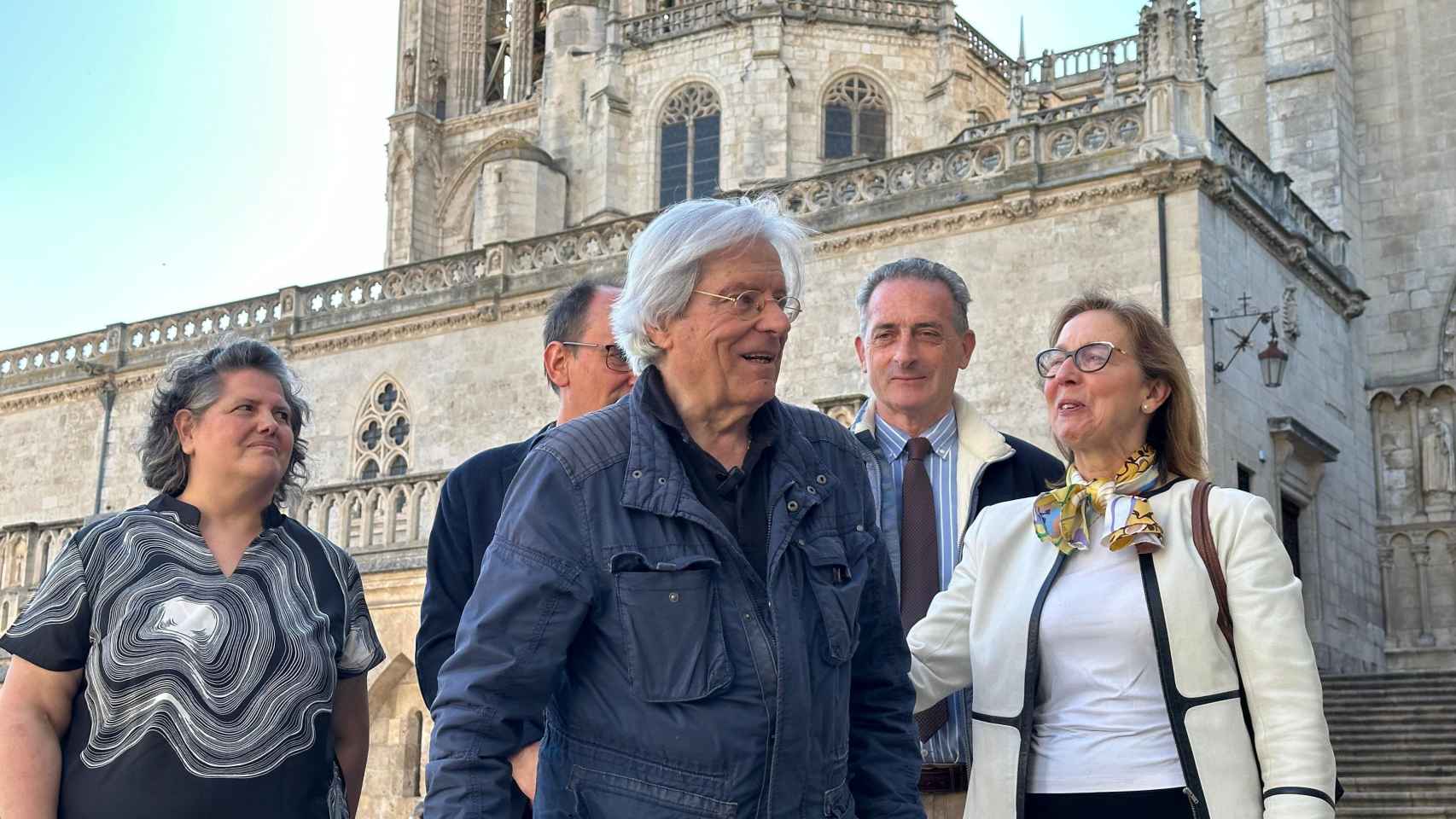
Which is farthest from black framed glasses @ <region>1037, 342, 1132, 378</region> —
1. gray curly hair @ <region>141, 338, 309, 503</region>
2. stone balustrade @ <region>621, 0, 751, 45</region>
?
stone balustrade @ <region>621, 0, 751, 45</region>

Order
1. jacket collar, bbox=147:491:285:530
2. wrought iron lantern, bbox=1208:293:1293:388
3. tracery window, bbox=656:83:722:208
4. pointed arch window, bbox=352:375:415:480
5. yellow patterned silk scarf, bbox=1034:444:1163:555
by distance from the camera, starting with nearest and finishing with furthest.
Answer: yellow patterned silk scarf, bbox=1034:444:1163:555
jacket collar, bbox=147:491:285:530
wrought iron lantern, bbox=1208:293:1293:388
pointed arch window, bbox=352:375:415:480
tracery window, bbox=656:83:722:208

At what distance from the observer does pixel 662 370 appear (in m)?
2.96

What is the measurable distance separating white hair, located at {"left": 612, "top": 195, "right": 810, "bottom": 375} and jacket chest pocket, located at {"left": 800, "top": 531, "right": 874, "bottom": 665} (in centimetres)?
48

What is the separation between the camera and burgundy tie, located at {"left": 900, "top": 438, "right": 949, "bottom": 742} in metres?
4.11

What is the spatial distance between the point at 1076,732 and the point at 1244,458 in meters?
14.4

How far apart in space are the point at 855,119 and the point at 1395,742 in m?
18.6

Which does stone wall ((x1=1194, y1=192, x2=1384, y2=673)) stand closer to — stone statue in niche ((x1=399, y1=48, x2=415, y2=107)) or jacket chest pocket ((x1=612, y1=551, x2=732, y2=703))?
jacket chest pocket ((x1=612, y1=551, x2=732, y2=703))

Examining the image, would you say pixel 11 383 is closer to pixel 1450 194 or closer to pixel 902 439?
pixel 1450 194

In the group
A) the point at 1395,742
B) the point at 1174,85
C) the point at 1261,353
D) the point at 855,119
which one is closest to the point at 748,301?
the point at 1395,742

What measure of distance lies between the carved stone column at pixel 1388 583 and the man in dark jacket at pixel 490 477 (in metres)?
17.4

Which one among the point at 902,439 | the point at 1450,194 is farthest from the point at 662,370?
the point at 1450,194

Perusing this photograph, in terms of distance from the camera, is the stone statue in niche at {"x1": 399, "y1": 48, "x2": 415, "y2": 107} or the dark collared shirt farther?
the stone statue in niche at {"x1": 399, "y1": 48, "x2": 415, "y2": 107}

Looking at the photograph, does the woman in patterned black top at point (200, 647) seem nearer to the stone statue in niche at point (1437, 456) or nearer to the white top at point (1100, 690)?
the white top at point (1100, 690)

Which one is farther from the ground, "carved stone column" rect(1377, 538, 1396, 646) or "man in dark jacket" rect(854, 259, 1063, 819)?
"carved stone column" rect(1377, 538, 1396, 646)
